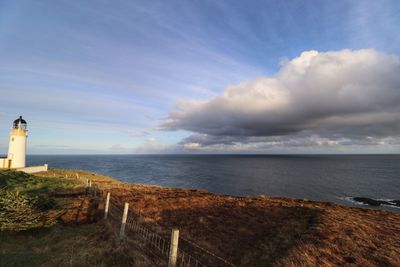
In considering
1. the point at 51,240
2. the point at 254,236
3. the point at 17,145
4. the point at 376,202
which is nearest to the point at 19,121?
the point at 17,145

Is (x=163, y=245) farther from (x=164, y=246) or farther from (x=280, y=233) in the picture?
(x=280, y=233)

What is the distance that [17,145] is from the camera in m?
45.4

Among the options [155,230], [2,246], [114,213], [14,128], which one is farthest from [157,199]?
[14,128]

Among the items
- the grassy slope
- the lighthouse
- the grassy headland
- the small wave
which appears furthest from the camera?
the small wave

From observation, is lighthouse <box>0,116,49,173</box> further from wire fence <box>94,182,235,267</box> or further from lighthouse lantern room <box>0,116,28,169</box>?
wire fence <box>94,182,235,267</box>

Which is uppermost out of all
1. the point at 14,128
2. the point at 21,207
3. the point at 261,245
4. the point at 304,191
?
the point at 14,128

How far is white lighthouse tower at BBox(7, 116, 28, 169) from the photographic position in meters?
44.9

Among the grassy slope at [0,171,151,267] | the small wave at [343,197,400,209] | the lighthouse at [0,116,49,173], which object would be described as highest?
the lighthouse at [0,116,49,173]

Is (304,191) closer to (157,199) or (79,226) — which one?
(157,199)

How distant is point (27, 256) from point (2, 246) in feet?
6.68

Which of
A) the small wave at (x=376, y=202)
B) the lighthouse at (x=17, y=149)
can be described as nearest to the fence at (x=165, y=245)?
the lighthouse at (x=17, y=149)

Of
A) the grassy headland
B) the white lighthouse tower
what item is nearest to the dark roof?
the white lighthouse tower

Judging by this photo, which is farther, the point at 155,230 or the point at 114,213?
the point at 114,213

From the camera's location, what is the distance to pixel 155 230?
48.7ft
